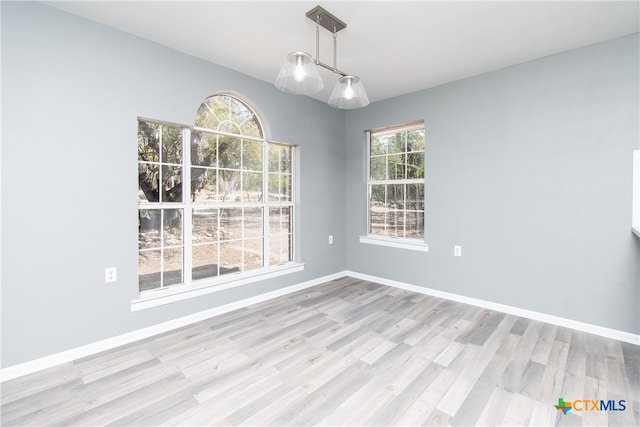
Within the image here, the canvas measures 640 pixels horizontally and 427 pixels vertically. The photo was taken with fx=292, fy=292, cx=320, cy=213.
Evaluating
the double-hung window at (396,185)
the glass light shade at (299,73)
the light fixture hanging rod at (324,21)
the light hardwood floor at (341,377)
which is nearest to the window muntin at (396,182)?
the double-hung window at (396,185)

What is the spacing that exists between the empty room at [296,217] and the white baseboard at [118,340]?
0.02m

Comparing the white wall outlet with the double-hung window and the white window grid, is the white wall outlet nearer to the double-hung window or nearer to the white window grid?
the white window grid

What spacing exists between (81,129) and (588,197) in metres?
4.31

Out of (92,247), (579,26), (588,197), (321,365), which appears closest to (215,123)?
(92,247)

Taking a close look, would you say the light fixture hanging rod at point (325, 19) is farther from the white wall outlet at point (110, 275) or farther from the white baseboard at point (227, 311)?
the white baseboard at point (227, 311)

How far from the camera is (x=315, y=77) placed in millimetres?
2027

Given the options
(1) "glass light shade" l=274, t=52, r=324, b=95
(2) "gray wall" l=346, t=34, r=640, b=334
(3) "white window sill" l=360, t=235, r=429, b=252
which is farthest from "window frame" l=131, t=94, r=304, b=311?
(2) "gray wall" l=346, t=34, r=640, b=334

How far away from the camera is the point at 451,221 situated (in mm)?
A: 3498

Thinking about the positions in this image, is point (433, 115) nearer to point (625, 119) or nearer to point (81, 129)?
point (625, 119)

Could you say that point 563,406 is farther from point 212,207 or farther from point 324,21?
point 212,207

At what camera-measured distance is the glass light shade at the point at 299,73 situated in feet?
6.38

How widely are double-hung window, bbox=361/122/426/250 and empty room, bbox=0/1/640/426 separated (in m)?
0.07

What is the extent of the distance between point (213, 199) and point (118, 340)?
4.88 ft

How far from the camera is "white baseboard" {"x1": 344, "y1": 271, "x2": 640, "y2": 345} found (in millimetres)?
2511
